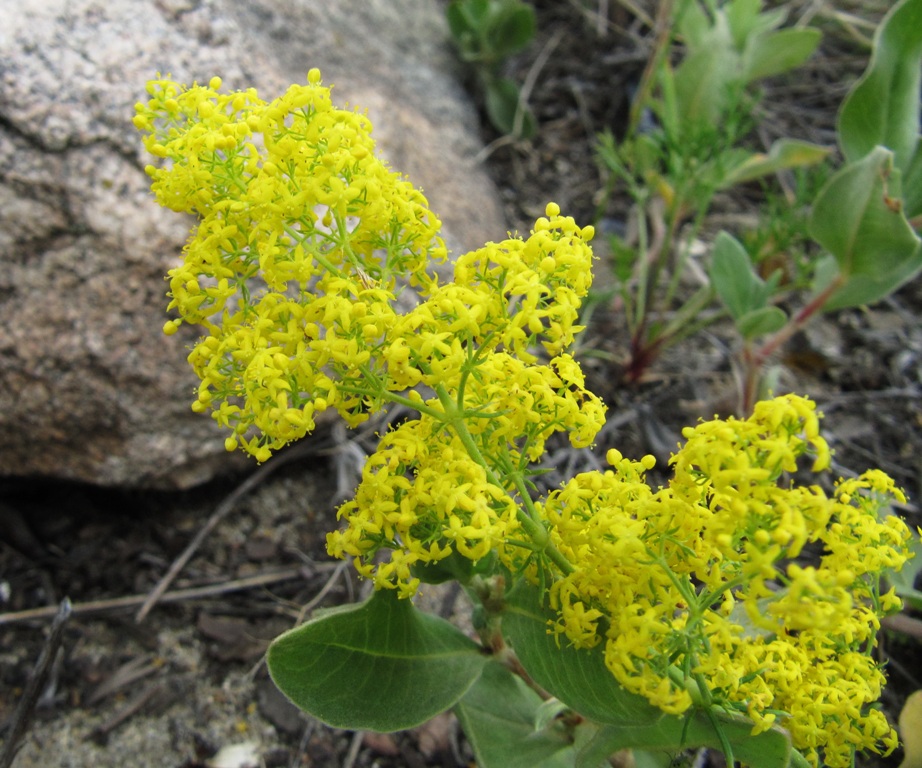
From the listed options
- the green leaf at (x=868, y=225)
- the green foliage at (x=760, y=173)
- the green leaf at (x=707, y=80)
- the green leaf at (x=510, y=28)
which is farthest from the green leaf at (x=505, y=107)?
the green leaf at (x=868, y=225)

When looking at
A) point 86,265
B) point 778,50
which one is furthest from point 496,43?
point 86,265

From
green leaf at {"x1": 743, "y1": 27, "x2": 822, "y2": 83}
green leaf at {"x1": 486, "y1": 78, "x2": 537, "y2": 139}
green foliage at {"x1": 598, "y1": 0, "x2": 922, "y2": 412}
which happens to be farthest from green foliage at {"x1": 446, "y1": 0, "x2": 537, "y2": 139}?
green leaf at {"x1": 743, "y1": 27, "x2": 822, "y2": 83}

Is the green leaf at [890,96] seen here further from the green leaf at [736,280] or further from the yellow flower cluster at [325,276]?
the yellow flower cluster at [325,276]

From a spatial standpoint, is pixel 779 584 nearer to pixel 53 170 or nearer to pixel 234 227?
pixel 234 227

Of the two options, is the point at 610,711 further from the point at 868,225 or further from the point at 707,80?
the point at 707,80

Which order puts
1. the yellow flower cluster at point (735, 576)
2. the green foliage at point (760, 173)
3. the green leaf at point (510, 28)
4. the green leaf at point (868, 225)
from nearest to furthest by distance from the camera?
the yellow flower cluster at point (735, 576) → the green leaf at point (868, 225) → the green foliage at point (760, 173) → the green leaf at point (510, 28)
